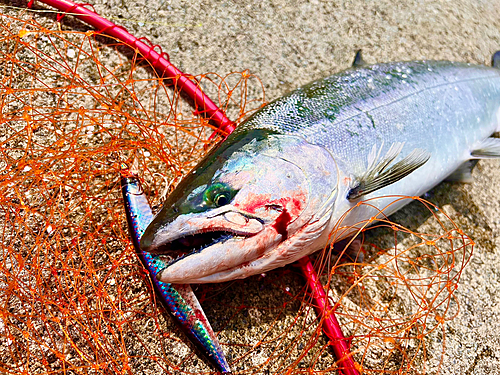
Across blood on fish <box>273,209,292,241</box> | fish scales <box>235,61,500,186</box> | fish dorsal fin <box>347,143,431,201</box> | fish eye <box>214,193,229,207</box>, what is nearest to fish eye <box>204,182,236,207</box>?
fish eye <box>214,193,229,207</box>

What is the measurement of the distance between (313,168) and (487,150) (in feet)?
4.87

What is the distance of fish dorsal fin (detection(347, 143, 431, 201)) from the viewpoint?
75.7 inches

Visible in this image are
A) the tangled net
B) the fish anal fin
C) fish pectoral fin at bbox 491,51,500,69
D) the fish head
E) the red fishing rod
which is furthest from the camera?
fish pectoral fin at bbox 491,51,500,69

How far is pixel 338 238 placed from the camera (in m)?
2.05

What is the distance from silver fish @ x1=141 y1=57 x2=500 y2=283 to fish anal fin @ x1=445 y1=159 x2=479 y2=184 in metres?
0.21

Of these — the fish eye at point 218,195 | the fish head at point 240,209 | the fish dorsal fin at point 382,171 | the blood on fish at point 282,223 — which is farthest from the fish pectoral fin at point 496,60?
the fish eye at point 218,195

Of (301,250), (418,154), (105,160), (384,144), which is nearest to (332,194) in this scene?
(301,250)

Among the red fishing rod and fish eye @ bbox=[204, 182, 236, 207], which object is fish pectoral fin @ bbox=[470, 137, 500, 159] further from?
fish eye @ bbox=[204, 182, 236, 207]

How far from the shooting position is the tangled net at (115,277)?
1948mm

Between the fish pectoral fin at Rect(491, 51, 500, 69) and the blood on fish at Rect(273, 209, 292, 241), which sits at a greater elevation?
the blood on fish at Rect(273, 209, 292, 241)

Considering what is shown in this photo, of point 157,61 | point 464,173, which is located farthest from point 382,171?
point 157,61

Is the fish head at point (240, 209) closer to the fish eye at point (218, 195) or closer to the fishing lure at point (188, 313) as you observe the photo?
the fish eye at point (218, 195)

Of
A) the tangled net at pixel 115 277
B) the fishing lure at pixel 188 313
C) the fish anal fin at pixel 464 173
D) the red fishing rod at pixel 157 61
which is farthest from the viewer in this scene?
the fish anal fin at pixel 464 173

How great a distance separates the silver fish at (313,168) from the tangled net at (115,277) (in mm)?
262
